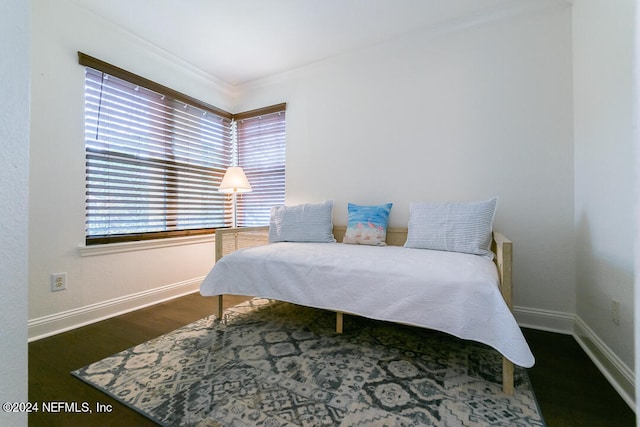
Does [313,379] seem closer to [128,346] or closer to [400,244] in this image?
[128,346]

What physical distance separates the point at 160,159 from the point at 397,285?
237 centimetres

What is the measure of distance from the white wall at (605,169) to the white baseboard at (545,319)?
10 centimetres

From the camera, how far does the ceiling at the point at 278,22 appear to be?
1.92m

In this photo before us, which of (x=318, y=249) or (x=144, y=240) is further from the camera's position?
(x=144, y=240)

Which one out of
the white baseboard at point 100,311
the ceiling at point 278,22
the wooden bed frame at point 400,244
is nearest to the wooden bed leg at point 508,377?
the wooden bed frame at point 400,244

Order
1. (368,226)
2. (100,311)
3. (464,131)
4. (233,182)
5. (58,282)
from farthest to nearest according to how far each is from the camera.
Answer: (233,182) < (368,226) < (464,131) < (100,311) < (58,282)

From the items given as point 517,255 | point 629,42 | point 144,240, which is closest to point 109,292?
point 144,240

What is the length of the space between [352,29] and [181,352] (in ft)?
8.72

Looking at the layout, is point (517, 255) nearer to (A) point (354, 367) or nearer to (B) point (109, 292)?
(A) point (354, 367)

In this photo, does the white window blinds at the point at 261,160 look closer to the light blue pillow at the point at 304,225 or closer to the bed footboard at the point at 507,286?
the light blue pillow at the point at 304,225

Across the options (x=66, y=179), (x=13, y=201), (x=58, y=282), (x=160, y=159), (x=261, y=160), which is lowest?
(x=58, y=282)

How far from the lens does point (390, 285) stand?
136 cm

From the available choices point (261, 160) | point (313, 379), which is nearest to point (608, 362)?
point (313, 379)

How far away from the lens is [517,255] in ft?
6.32
